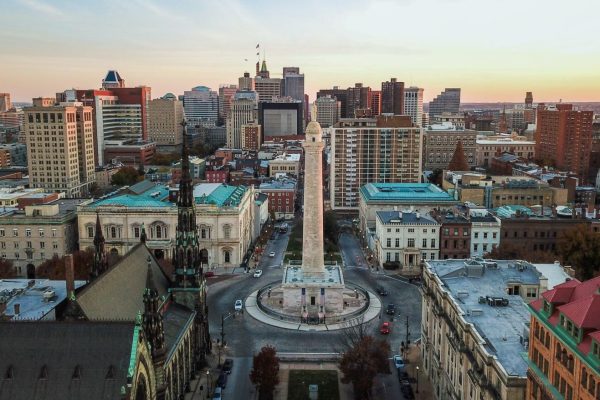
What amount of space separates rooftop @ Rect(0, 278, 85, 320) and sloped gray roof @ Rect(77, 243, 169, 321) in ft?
32.0

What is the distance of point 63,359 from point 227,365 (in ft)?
103

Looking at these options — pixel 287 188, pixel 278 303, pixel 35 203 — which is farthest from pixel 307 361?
pixel 287 188

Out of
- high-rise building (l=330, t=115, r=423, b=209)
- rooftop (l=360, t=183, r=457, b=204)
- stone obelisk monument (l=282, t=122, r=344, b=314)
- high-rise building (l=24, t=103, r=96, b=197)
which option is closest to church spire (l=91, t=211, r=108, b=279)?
stone obelisk monument (l=282, t=122, r=344, b=314)

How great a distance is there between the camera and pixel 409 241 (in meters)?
113

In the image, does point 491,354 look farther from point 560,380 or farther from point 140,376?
point 140,376

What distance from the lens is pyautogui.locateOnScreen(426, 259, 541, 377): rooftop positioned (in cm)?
4928

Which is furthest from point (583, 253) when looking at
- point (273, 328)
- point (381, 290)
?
point (273, 328)

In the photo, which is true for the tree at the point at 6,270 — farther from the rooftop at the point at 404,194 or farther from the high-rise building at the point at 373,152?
the high-rise building at the point at 373,152

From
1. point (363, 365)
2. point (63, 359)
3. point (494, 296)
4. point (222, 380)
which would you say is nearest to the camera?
point (63, 359)

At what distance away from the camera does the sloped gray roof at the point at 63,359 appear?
132ft

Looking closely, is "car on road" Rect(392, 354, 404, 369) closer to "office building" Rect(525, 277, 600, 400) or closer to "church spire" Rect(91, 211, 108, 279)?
"office building" Rect(525, 277, 600, 400)

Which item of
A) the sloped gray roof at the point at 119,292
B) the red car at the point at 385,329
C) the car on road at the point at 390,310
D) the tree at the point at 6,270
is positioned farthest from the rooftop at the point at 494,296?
the tree at the point at 6,270

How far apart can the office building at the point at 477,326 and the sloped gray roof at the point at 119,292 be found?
95.9ft

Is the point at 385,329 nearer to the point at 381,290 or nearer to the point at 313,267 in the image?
the point at 313,267
